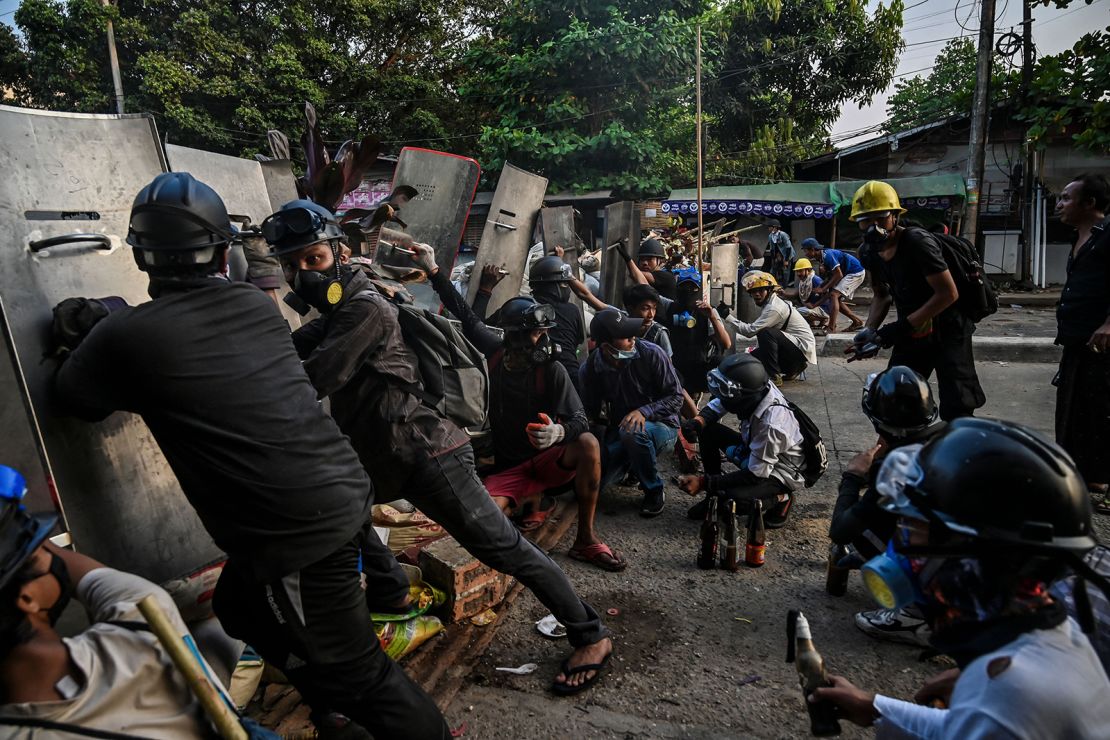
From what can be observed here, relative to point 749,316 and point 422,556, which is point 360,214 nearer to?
point 422,556

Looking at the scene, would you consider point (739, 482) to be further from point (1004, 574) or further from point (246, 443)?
point (246, 443)

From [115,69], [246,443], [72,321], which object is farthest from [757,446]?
[115,69]

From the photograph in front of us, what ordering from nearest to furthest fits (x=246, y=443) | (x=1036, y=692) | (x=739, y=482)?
(x=1036, y=692), (x=246, y=443), (x=739, y=482)

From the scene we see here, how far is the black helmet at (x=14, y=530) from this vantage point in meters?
1.18

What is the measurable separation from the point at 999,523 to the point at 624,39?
13.3m

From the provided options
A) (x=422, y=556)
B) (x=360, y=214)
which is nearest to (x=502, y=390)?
(x=422, y=556)

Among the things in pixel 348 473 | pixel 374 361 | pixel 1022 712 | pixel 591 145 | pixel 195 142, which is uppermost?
pixel 195 142

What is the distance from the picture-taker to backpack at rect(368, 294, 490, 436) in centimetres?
288

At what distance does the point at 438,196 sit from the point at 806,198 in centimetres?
1421

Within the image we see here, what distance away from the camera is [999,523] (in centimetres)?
122

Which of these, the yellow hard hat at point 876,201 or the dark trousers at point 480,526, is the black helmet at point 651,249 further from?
the dark trousers at point 480,526

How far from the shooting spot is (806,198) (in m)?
17.4

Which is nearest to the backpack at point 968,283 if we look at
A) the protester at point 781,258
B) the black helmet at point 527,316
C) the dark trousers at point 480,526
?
the black helmet at point 527,316

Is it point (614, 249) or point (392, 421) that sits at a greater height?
point (614, 249)
